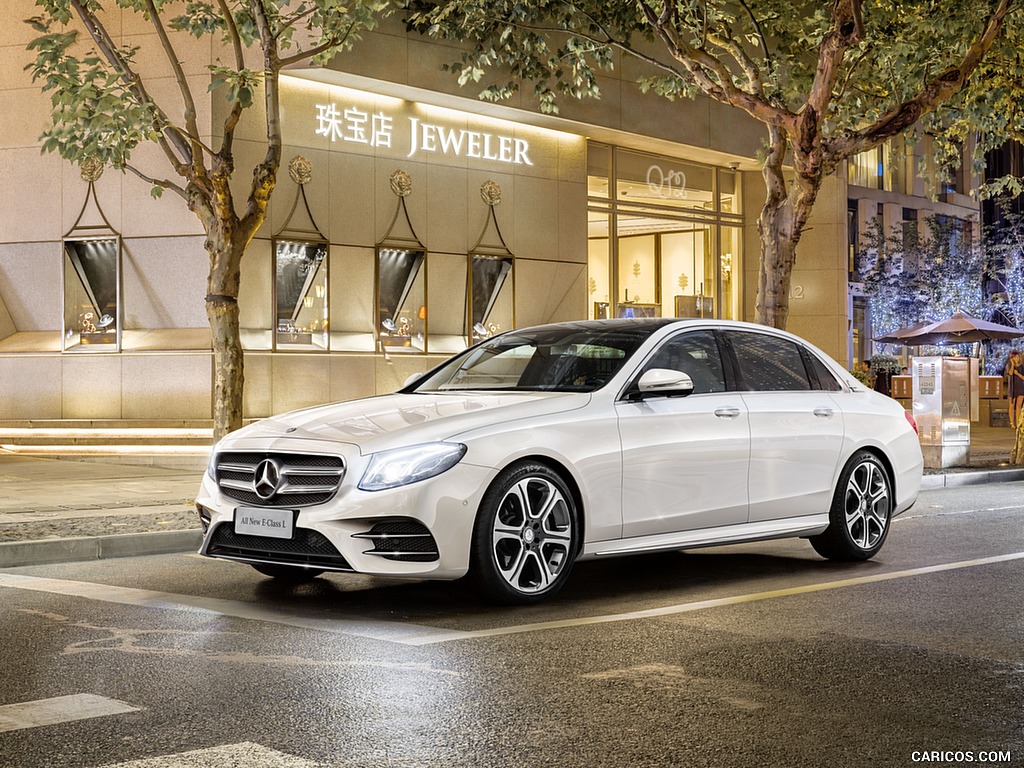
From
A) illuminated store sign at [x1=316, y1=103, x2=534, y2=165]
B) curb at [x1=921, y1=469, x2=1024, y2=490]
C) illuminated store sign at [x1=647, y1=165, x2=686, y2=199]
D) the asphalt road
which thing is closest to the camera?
the asphalt road

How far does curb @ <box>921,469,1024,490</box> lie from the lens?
53.7ft

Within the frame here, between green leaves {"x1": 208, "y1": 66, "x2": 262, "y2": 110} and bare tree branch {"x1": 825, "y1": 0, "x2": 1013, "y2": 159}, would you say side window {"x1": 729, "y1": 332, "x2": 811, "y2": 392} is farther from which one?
bare tree branch {"x1": 825, "y1": 0, "x2": 1013, "y2": 159}

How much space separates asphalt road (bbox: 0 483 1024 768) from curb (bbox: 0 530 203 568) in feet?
1.98

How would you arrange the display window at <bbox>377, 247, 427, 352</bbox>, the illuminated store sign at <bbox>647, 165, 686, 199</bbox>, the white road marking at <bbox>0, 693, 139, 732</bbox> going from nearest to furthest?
the white road marking at <bbox>0, 693, 139, 732</bbox>
the display window at <bbox>377, 247, 427, 352</bbox>
the illuminated store sign at <bbox>647, 165, 686, 199</bbox>

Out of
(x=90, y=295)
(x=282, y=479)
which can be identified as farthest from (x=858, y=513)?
(x=90, y=295)

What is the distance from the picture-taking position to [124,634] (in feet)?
21.4

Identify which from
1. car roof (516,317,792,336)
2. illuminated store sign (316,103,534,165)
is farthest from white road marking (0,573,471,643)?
illuminated store sign (316,103,534,165)

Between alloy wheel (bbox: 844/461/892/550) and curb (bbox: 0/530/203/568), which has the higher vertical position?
alloy wheel (bbox: 844/461/892/550)

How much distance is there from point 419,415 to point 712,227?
81.9 feet

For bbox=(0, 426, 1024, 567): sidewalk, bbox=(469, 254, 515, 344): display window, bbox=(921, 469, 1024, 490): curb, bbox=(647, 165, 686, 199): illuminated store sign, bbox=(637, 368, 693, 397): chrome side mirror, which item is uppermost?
bbox=(647, 165, 686, 199): illuminated store sign

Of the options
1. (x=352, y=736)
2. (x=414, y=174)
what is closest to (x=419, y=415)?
(x=352, y=736)

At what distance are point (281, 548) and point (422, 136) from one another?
17.8m
